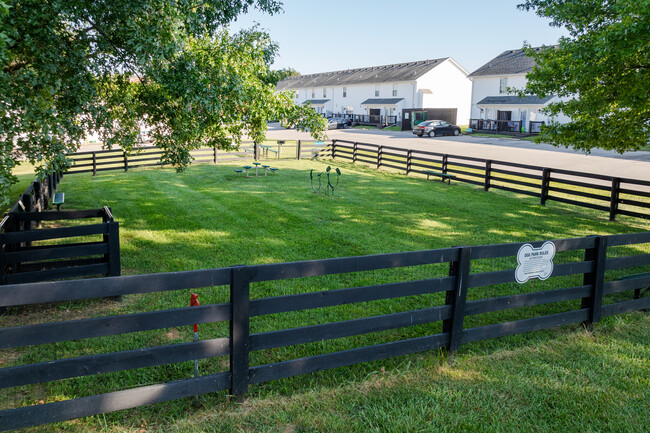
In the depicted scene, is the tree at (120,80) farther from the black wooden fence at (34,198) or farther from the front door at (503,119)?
the front door at (503,119)

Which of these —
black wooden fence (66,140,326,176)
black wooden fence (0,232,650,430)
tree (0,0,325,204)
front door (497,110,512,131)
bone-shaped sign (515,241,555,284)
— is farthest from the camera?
front door (497,110,512,131)

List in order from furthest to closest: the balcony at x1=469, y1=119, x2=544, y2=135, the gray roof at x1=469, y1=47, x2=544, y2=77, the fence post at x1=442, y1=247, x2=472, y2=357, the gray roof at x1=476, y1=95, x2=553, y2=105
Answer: the gray roof at x1=469, y1=47, x2=544, y2=77
the gray roof at x1=476, y1=95, x2=553, y2=105
the balcony at x1=469, y1=119, x2=544, y2=135
the fence post at x1=442, y1=247, x2=472, y2=357

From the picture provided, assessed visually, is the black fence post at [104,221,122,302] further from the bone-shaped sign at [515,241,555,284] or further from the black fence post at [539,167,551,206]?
the black fence post at [539,167,551,206]

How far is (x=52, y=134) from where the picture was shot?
6961mm

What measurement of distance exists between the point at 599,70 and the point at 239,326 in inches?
351

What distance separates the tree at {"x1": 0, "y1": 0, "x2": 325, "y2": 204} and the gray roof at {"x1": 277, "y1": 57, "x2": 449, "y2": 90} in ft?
163

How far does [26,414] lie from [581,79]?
11.1 meters

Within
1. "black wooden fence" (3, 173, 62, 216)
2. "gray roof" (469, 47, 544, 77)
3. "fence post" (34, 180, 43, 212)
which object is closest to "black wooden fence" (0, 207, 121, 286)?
"black wooden fence" (3, 173, 62, 216)

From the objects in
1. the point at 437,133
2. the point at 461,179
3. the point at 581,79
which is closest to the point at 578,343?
the point at 581,79

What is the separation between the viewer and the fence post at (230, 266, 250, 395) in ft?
14.4

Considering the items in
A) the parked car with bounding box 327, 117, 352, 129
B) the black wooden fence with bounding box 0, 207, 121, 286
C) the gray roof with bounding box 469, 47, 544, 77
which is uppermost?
the gray roof with bounding box 469, 47, 544, 77

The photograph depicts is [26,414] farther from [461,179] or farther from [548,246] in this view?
[461,179]

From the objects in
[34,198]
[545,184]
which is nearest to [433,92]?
[545,184]

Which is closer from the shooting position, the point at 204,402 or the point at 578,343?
the point at 204,402
